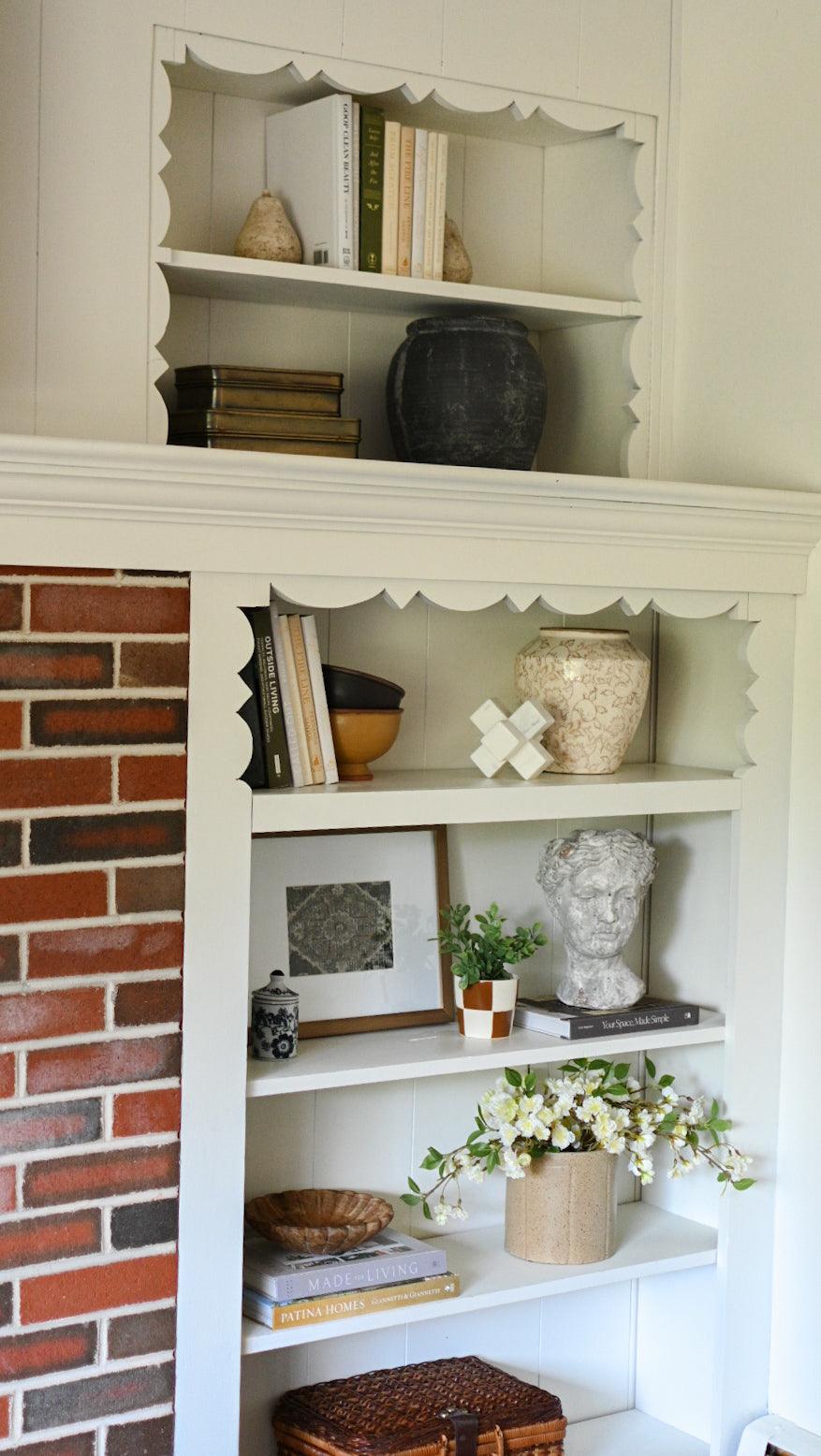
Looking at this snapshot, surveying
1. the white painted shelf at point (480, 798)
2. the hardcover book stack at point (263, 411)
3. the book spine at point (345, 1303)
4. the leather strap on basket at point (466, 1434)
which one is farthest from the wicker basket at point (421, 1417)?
the hardcover book stack at point (263, 411)

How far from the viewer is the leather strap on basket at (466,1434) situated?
2.08 metres

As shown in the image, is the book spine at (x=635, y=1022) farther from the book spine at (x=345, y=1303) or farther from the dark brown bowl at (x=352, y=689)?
the dark brown bowl at (x=352, y=689)

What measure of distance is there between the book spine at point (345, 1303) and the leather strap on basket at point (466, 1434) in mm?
157

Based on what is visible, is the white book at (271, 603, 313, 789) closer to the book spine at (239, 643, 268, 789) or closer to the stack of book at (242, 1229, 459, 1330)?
the book spine at (239, 643, 268, 789)

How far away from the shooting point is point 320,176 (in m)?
2.12

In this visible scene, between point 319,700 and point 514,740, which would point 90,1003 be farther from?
point 514,740

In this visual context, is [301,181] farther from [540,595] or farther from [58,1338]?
[58,1338]

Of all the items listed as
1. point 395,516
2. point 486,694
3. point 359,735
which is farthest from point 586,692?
point 395,516

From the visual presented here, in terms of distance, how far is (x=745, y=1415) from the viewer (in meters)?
2.34

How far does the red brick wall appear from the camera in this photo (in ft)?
5.81

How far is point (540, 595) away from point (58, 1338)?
1.08 meters

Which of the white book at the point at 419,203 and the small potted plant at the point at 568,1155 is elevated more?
the white book at the point at 419,203

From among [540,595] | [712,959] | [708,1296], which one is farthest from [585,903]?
[708,1296]

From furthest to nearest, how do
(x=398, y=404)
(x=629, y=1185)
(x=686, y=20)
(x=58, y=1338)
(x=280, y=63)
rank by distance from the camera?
(x=629, y=1185) < (x=686, y=20) < (x=398, y=404) < (x=280, y=63) < (x=58, y=1338)
